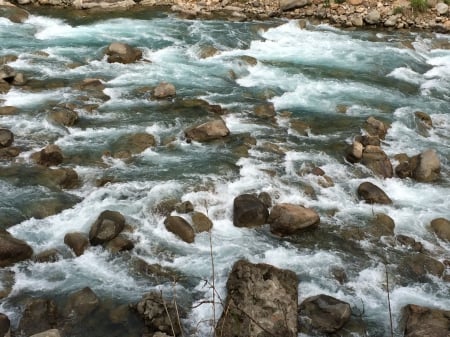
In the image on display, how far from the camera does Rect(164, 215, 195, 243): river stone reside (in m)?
5.88

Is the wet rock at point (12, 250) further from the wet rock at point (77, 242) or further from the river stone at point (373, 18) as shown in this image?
the river stone at point (373, 18)

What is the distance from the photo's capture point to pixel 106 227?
5738 millimetres

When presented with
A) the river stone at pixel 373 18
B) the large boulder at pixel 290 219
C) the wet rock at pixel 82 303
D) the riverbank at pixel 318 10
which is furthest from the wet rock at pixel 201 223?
the river stone at pixel 373 18

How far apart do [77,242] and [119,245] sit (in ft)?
1.59

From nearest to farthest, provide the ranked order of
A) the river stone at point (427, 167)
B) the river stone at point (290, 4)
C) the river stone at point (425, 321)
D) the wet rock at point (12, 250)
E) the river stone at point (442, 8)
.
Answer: the river stone at point (425, 321), the wet rock at point (12, 250), the river stone at point (427, 167), the river stone at point (442, 8), the river stone at point (290, 4)

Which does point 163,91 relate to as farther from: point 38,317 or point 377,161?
point 38,317

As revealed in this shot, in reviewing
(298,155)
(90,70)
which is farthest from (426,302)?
(90,70)

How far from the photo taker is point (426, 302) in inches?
202

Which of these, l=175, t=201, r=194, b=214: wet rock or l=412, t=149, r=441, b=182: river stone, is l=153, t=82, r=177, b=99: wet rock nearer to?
l=175, t=201, r=194, b=214: wet rock

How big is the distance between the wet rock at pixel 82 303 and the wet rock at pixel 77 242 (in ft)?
2.19

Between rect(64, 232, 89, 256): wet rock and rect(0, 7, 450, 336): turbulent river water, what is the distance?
84mm

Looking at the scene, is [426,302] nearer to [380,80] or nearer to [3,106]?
[380,80]

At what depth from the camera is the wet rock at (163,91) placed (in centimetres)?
937

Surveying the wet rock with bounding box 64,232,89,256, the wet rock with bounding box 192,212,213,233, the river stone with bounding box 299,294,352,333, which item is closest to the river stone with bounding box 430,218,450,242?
the river stone with bounding box 299,294,352,333
